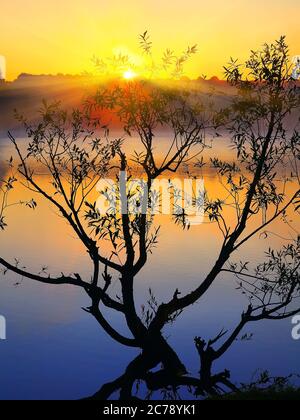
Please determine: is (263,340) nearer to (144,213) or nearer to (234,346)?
(234,346)

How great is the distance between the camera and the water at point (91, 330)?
57.1 ft

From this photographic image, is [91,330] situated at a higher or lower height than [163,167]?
lower

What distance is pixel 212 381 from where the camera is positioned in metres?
15.7

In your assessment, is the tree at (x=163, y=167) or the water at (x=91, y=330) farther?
the water at (x=91, y=330)

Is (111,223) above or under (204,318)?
above

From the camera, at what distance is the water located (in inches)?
685

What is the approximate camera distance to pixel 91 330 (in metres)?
20.8

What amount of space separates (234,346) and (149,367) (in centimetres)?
392

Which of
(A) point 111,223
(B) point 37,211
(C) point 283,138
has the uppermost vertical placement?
(C) point 283,138

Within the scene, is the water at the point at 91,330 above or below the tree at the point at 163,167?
below

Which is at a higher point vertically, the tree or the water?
the tree

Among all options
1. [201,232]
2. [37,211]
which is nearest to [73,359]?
[201,232]

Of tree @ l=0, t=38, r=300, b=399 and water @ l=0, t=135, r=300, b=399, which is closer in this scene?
tree @ l=0, t=38, r=300, b=399

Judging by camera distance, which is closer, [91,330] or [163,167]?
[163,167]
